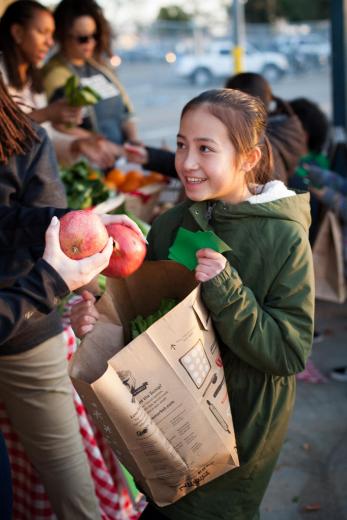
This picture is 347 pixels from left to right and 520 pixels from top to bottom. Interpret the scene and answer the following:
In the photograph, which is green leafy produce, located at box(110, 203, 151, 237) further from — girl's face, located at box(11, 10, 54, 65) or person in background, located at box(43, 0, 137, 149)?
person in background, located at box(43, 0, 137, 149)

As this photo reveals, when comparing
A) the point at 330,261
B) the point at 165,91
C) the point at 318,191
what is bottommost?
the point at 165,91

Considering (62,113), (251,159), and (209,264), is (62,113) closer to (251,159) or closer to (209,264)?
(251,159)

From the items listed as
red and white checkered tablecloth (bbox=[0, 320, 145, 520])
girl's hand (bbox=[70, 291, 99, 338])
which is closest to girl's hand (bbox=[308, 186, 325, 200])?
red and white checkered tablecloth (bbox=[0, 320, 145, 520])

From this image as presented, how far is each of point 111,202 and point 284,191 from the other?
175 cm

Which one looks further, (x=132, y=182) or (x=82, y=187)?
(x=132, y=182)

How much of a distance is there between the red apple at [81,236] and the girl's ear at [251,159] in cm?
49

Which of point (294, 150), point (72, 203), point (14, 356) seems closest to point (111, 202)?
point (72, 203)

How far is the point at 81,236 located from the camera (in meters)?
1.70

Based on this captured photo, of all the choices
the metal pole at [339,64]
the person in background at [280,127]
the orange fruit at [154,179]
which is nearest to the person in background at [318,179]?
the person in background at [280,127]

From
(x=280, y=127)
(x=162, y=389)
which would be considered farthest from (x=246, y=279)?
(x=280, y=127)

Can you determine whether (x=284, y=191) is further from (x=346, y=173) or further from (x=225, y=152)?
(x=346, y=173)

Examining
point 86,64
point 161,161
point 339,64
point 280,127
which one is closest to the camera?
point 161,161

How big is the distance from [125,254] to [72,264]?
19cm

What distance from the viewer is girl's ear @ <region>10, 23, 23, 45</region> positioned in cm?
399
